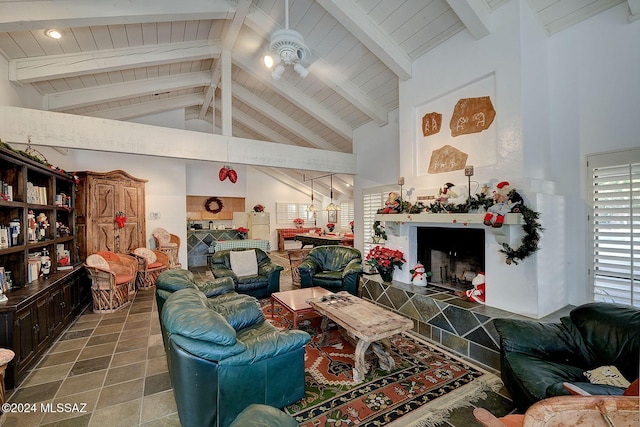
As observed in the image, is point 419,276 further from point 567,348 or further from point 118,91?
point 118,91

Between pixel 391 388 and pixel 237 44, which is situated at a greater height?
pixel 237 44

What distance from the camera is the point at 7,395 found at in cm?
221

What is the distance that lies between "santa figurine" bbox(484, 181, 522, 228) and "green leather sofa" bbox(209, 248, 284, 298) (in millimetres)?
3378

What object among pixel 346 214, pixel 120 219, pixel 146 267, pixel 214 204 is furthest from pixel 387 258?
pixel 214 204

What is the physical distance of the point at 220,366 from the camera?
177cm

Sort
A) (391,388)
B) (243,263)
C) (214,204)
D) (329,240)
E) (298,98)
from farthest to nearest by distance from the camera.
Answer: (214,204) → (329,240) → (298,98) → (243,263) → (391,388)

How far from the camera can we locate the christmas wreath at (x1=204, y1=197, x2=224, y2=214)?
9260 mm

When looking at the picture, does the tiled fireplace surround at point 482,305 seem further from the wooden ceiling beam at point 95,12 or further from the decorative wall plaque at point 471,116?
the wooden ceiling beam at point 95,12

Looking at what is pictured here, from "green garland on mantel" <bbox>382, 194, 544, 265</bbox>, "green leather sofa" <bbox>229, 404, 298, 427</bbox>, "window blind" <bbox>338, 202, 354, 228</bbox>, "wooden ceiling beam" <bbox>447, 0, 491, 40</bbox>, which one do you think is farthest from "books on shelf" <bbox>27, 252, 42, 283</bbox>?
"window blind" <bbox>338, 202, 354, 228</bbox>

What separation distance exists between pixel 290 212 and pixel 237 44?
23.8 feet

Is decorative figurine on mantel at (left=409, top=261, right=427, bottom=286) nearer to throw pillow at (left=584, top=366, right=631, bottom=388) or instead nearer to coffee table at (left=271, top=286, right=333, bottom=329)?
coffee table at (left=271, top=286, right=333, bottom=329)

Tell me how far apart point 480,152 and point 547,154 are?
2.28 feet

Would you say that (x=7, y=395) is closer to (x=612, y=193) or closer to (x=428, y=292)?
(x=428, y=292)

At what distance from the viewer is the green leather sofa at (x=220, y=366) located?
67.9 inches
